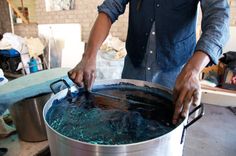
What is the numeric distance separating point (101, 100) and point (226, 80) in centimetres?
185

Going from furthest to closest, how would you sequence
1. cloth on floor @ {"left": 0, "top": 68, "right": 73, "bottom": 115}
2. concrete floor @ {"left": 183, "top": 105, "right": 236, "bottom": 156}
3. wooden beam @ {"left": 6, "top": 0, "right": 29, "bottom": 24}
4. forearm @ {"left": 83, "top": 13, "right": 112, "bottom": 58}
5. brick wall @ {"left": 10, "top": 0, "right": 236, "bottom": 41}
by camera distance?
wooden beam @ {"left": 6, "top": 0, "right": 29, "bottom": 24} → brick wall @ {"left": 10, "top": 0, "right": 236, "bottom": 41} → concrete floor @ {"left": 183, "top": 105, "right": 236, "bottom": 156} → cloth on floor @ {"left": 0, "top": 68, "right": 73, "bottom": 115} → forearm @ {"left": 83, "top": 13, "right": 112, "bottom": 58}

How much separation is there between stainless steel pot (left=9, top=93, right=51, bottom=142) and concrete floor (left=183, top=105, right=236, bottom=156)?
1167 millimetres

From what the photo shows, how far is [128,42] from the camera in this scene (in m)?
1.06

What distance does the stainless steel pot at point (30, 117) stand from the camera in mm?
1213

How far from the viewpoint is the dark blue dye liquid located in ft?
1.92

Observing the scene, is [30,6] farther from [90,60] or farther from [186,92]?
[186,92]

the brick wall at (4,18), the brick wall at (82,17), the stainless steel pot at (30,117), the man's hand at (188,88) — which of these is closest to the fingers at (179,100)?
the man's hand at (188,88)

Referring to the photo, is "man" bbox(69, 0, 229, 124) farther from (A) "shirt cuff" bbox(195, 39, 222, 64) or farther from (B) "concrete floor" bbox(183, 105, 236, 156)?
(B) "concrete floor" bbox(183, 105, 236, 156)

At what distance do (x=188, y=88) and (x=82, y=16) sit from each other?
118 inches

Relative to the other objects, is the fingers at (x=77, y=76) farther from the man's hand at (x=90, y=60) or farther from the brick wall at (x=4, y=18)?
the brick wall at (x=4, y=18)

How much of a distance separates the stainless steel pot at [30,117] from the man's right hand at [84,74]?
1.85 feet

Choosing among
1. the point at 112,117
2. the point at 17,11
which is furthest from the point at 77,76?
the point at 17,11

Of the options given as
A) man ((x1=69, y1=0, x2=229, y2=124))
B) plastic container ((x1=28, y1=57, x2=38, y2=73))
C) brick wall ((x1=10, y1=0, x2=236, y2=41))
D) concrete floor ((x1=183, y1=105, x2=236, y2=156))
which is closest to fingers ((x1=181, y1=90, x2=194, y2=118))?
man ((x1=69, y1=0, x2=229, y2=124))

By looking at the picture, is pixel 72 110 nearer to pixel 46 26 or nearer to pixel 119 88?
pixel 119 88
